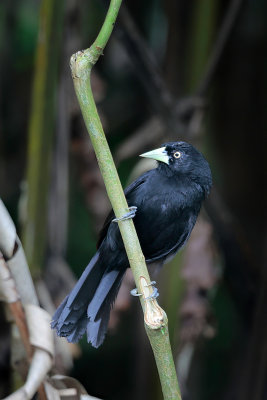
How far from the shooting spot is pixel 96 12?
3.62 m

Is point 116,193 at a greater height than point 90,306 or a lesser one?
greater

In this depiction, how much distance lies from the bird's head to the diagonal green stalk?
0.86 meters

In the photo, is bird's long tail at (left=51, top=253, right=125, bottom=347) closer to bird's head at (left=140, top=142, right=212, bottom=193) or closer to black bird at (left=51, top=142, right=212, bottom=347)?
black bird at (left=51, top=142, right=212, bottom=347)

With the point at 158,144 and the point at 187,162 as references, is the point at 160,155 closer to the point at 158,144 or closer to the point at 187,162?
the point at 187,162

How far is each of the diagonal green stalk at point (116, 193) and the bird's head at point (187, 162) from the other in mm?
863

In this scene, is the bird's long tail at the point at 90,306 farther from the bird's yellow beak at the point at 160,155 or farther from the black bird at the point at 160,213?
the bird's yellow beak at the point at 160,155

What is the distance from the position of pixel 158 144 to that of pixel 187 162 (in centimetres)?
71

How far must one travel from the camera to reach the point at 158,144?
111 inches

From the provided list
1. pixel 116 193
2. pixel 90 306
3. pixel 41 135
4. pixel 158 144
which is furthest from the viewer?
pixel 158 144

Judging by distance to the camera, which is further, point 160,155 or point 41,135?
point 41,135

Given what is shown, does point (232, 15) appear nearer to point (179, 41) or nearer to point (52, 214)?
point (179, 41)

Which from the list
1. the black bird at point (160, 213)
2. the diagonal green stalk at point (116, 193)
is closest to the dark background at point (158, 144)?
the black bird at point (160, 213)

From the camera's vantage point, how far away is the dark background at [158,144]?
233cm

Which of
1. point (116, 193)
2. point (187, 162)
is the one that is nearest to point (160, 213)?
point (187, 162)
